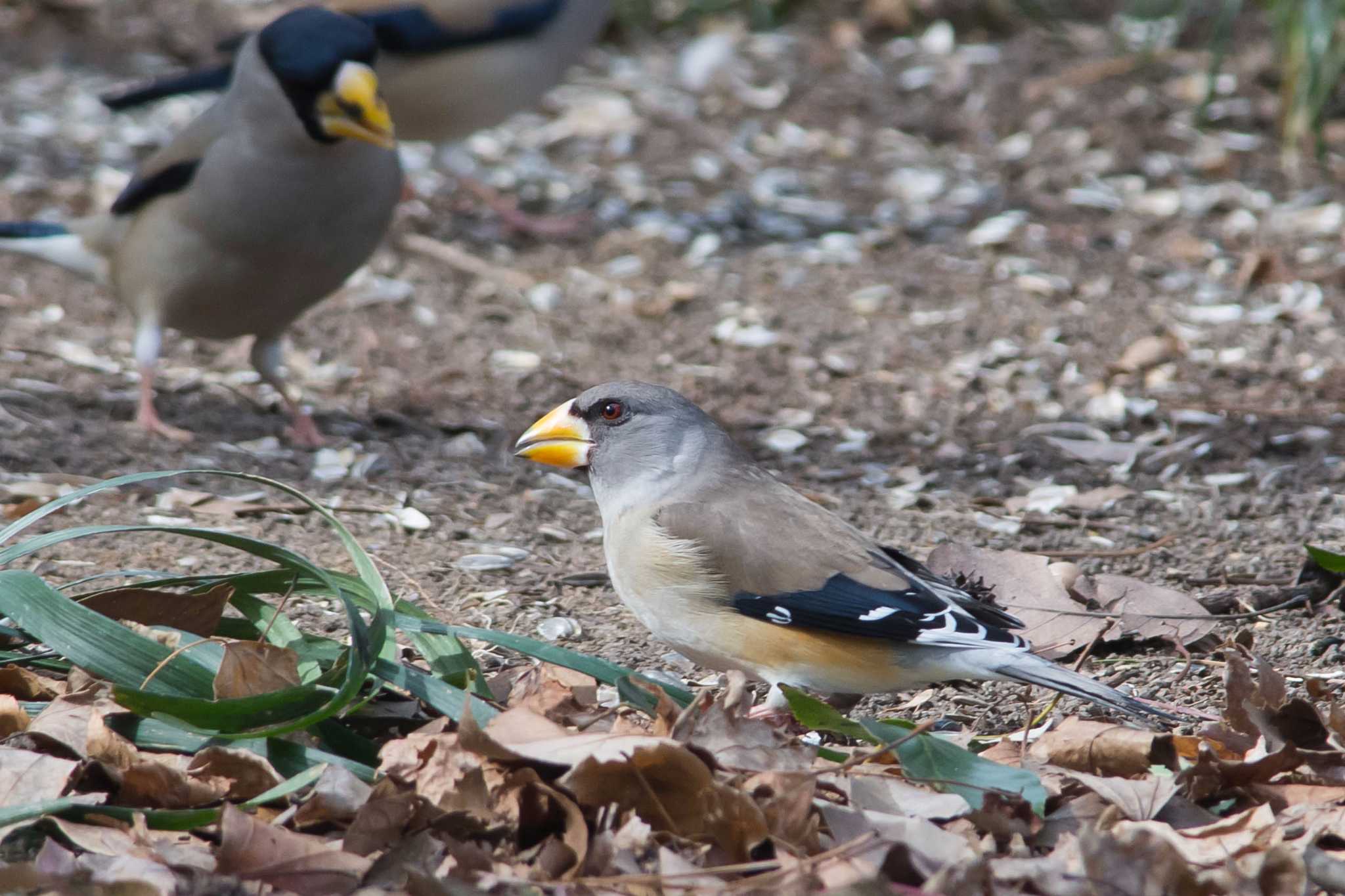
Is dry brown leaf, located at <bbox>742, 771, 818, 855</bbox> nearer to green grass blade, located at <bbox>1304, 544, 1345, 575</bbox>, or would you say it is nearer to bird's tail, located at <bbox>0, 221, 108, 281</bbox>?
green grass blade, located at <bbox>1304, 544, 1345, 575</bbox>

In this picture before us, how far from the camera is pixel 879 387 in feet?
19.2

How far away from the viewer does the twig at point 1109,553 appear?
4125 millimetres

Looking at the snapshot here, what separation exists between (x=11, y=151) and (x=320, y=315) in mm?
2409

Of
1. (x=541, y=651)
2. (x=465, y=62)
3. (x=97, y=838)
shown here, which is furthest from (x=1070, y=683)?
(x=465, y=62)

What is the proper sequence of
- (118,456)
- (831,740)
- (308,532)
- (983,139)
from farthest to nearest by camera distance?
(983,139)
(118,456)
(308,532)
(831,740)

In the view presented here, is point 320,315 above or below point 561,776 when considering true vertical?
below

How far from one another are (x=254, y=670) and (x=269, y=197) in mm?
2743

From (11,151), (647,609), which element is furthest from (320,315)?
(647,609)

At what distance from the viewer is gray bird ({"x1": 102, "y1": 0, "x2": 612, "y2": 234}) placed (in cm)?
686

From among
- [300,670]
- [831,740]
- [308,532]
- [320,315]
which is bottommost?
[320,315]

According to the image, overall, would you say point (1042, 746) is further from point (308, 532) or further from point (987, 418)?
point (987, 418)

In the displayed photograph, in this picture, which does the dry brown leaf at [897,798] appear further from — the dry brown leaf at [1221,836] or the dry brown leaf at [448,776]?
the dry brown leaf at [448,776]

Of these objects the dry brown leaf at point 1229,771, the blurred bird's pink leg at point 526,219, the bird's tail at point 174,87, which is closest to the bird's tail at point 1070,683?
the dry brown leaf at point 1229,771

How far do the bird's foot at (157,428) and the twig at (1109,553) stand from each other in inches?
111
